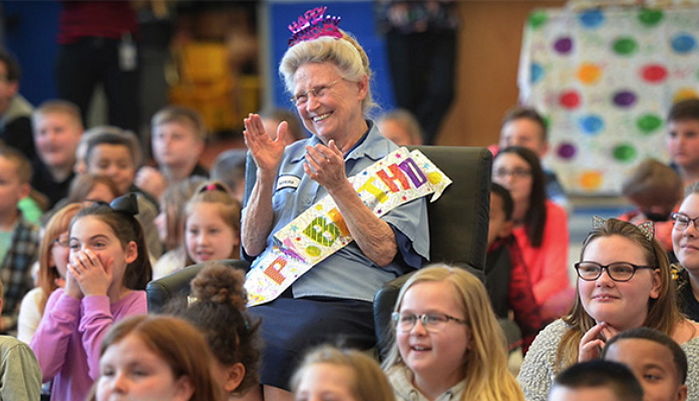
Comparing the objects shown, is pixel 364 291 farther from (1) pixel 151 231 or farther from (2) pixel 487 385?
(1) pixel 151 231

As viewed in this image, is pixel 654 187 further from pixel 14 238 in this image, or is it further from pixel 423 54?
pixel 423 54

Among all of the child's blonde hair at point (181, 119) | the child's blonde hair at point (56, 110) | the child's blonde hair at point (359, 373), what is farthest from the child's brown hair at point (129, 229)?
the child's blonde hair at point (56, 110)

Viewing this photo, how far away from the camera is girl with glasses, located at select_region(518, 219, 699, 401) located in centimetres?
284

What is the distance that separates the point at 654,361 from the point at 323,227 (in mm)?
1042

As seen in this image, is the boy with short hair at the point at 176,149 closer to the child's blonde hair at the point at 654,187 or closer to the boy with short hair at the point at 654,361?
the child's blonde hair at the point at 654,187

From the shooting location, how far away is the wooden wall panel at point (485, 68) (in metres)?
7.53

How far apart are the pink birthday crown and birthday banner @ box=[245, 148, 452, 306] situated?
1.32 ft

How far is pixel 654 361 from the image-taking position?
2500 mm

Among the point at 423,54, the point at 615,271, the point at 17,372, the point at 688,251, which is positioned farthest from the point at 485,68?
the point at 17,372

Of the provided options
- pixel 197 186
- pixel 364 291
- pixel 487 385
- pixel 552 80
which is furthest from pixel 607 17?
pixel 487 385

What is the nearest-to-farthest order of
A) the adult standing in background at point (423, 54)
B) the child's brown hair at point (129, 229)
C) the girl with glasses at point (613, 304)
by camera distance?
the girl with glasses at point (613, 304)
the child's brown hair at point (129, 229)
the adult standing in background at point (423, 54)

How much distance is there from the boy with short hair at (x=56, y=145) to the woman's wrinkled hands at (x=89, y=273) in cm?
239

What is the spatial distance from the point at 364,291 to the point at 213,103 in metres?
6.19

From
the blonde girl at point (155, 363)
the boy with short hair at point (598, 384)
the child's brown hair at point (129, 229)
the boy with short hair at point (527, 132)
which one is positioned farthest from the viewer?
the boy with short hair at point (527, 132)
